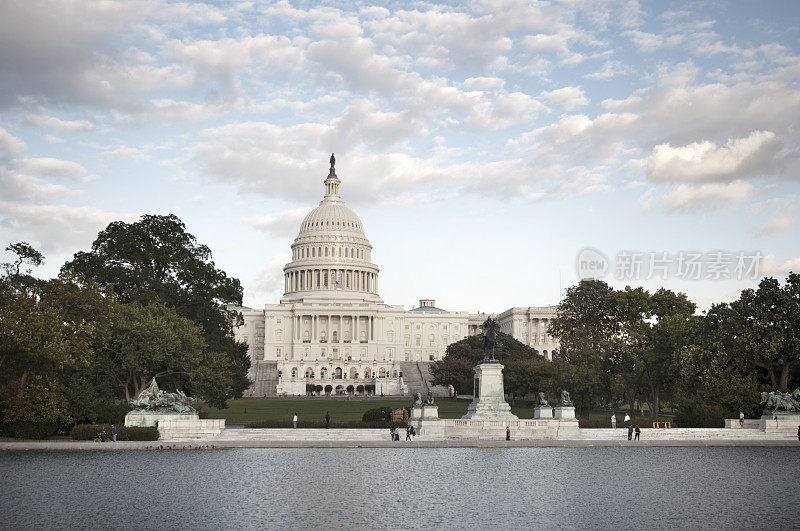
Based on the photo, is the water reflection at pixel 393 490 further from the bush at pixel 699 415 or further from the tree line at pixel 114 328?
the bush at pixel 699 415

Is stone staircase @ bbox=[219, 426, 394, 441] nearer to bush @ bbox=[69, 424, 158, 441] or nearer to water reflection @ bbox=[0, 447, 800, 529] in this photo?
bush @ bbox=[69, 424, 158, 441]

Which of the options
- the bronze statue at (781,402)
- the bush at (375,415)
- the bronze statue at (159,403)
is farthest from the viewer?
the bush at (375,415)

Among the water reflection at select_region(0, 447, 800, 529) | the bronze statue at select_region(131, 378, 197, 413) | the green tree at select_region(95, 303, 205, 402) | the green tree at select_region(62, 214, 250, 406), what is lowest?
the water reflection at select_region(0, 447, 800, 529)

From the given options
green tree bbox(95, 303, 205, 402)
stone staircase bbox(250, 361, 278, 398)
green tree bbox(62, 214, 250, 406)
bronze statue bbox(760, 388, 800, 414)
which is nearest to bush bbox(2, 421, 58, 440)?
green tree bbox(95, 303, 205, 402)

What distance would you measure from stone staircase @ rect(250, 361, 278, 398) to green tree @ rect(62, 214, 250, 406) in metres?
64.2

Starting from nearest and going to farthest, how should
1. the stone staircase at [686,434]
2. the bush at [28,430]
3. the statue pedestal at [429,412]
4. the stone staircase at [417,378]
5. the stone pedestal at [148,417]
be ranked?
the bush at [28,430] → the stone pedestal at [148,417] → the stone staircase at [686,434] → the statue pedestal at [429,412] → the stone staircase at [417,378]

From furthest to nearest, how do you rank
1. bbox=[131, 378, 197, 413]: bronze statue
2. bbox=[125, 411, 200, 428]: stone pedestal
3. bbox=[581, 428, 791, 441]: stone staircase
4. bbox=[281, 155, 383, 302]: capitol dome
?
bbox=[281, 155, 383, 302]: capitol dome → bbox=[581, 428, 791, 441]: stone staircase → bbox=[131, 378, 197, 413]: bronze statue → bbox=[125, 411, 200, 428]: stone pedestal

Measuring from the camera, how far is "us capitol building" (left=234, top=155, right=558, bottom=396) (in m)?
165

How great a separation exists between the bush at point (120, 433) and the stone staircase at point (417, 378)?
83507mm

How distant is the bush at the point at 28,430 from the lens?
43.6 m

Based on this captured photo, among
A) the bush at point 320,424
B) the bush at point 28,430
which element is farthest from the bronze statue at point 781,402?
the bush at point 28,430

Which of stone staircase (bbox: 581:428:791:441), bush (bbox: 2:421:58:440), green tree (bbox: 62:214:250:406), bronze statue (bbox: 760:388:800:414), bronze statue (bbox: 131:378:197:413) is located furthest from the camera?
green tree (bbox: 62:214:250:406)

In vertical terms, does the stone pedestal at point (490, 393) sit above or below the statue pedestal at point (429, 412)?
above

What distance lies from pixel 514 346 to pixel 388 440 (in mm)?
76709
